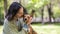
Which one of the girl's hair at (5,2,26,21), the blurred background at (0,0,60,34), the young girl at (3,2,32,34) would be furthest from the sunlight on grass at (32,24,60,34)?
the girl's hair at (5,2,26,21)

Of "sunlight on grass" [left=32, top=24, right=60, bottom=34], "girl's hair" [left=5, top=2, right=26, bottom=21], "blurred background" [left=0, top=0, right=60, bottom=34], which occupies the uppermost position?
"girl's hair" [left=5, top=2, right=26, bottom=21]

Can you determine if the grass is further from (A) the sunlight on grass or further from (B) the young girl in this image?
(B) the young girl

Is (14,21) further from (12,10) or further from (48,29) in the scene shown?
(48,29)

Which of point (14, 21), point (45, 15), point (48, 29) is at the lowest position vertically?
point (48, 29)

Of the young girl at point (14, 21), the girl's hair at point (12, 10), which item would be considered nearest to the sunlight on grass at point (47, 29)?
the young girl at point (14, 21)

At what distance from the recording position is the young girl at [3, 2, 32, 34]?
122cm

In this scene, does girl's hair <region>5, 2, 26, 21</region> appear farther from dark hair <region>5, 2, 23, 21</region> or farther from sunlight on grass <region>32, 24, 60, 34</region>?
sunlight on grass <region>32, 24, 60, 34</region>

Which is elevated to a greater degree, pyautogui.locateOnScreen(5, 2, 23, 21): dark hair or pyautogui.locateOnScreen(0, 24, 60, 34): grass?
pyautogui.locateOnScreen(5, 2, 23, 21): dark hair

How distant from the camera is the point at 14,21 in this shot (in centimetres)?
127

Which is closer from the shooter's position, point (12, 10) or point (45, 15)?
point (12, 10)

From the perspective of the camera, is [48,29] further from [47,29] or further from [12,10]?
[12,10]

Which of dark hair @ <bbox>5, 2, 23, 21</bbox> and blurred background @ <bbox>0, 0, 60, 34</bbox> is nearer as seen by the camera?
dark hair @ <bbox>5, 2, 23, 21</bbox>

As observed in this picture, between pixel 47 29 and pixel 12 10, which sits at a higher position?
pixel 12 10

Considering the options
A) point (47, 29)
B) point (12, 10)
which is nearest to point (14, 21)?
point (12, 10)
